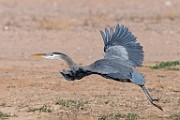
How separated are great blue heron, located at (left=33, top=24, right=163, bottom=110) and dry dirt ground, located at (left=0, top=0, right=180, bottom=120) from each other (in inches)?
28.8

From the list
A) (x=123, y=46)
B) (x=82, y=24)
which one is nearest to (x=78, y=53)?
(x=82, y=24)

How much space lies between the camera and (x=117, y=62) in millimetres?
8562

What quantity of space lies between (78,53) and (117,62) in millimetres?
7474

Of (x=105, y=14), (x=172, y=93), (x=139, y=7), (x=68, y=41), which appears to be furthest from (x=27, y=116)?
(x=139, y=7)

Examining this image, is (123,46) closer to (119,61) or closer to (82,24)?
(119,61)

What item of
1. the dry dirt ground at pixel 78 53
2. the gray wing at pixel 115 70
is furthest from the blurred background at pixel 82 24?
the gray wing at pixel 115 70

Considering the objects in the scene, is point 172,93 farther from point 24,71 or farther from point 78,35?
point 78,35

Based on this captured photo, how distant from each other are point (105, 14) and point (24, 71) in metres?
11.1

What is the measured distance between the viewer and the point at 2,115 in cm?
897

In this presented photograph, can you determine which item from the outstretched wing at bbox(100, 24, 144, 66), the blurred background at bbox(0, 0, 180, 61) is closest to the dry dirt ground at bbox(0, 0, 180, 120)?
the blurred background at bbox(0, 0, 180, 61)

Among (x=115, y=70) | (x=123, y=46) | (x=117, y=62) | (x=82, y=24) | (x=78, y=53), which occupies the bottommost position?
(x=115, y=70)

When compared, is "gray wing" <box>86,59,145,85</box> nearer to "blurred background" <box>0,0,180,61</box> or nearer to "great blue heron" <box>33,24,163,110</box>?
"great blue heron" <box>33,24,163,110</box>

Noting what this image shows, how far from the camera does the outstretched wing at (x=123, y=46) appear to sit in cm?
885

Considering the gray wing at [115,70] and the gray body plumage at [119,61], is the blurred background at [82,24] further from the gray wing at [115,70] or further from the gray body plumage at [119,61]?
the gray wing at [115,70]
